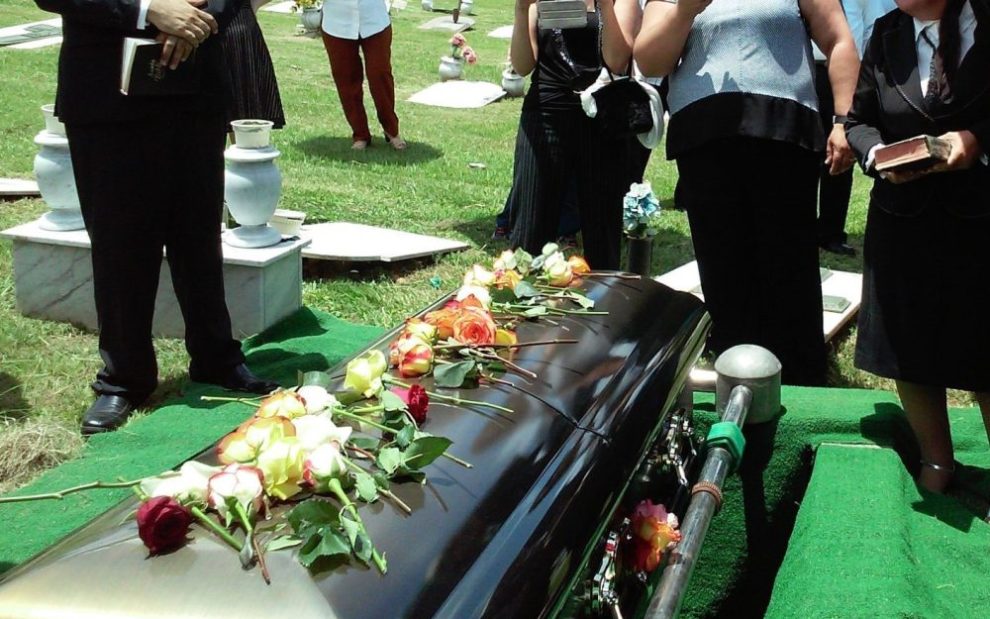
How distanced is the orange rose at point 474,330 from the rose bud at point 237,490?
0.58 metres

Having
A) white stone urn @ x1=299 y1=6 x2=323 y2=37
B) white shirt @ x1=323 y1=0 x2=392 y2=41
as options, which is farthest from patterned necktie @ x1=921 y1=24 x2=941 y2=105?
white stone urn @ x1=299 y1=6 x2=323 y2=37

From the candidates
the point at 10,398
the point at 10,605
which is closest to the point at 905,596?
the point at 10,605

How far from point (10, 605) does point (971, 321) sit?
7.18 feet

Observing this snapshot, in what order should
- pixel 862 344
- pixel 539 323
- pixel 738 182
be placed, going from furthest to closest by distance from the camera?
pixel 738 182, pixel 862 344, pixel 539 323

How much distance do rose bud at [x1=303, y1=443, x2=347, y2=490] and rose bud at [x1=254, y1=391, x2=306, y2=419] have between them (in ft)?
0.50

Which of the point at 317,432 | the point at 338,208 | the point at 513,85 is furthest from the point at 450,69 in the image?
the point at 317,432

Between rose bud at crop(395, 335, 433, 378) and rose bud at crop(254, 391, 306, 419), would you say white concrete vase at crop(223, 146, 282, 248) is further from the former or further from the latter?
rose bud at crop(254, 391, 306, 419)

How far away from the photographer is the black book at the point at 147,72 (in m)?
2.93

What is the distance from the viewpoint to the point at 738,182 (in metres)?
3.26

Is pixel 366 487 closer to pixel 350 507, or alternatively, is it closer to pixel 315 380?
pixel 350 507

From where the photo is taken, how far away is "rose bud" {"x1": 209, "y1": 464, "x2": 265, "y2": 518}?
1191 mm

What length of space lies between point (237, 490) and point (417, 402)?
0.32 metres

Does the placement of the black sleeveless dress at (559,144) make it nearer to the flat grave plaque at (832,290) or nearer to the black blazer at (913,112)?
the flat grave plaque at (832,290)

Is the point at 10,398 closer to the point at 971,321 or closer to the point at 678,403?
the point at 678,403
